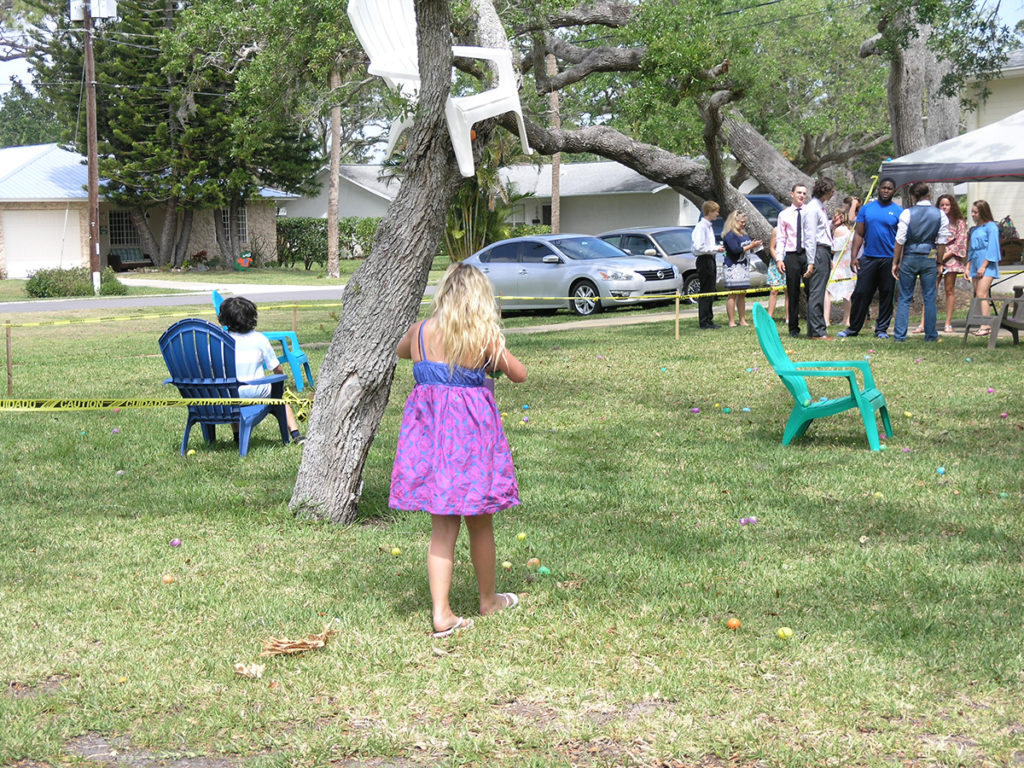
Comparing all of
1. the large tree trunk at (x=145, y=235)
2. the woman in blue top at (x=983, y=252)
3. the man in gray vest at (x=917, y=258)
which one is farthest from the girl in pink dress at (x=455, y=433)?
the large tree trunk at (x=145, y=235)

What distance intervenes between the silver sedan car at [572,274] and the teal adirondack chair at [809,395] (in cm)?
1147

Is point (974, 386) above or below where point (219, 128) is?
below

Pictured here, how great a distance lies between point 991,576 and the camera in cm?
512

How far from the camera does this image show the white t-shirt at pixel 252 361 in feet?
27.7

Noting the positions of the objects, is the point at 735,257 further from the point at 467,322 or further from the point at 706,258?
the point at 467,322

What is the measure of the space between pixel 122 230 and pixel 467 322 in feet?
141

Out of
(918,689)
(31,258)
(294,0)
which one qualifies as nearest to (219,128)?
(31,258)

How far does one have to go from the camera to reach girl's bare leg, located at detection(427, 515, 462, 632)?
15.2 feet

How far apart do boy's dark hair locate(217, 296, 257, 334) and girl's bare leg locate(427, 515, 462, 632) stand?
14.3ft

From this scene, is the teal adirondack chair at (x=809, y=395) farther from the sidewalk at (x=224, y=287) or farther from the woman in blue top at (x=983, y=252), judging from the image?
the sidewalk at (x=224, y=287)

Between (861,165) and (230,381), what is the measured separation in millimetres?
52056

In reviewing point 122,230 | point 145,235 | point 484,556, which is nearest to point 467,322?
point 484,556

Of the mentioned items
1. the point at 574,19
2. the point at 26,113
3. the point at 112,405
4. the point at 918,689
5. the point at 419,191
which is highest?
the point at 26,113

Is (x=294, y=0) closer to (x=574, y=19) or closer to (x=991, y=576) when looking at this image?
(x=574, y=19)
